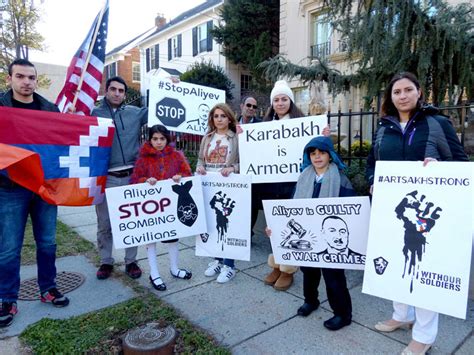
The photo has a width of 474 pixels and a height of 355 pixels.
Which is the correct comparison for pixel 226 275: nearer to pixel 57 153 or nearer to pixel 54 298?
pixel 54 298

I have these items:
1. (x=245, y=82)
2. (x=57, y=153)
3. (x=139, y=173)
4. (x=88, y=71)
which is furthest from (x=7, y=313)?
(x=245, y=82)

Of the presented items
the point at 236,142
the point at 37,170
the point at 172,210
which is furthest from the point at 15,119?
the point at 236,142

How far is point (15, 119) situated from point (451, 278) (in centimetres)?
346

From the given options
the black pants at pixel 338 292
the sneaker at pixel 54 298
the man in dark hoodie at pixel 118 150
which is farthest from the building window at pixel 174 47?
the black pants at pixel 338 292

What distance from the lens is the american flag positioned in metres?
3.76

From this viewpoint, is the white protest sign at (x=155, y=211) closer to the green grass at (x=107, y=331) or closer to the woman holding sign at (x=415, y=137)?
the green grass at (x=107, y=331)

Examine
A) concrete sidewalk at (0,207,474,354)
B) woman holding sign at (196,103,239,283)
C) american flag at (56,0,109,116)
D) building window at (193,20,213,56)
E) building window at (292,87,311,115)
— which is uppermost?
building window at (193,20,213,56)

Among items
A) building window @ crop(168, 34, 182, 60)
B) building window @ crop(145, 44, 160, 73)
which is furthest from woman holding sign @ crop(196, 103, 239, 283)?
building window @ crop(145, 44, 160, 73)

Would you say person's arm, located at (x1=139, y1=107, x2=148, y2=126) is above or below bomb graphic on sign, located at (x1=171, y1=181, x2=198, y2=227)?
above

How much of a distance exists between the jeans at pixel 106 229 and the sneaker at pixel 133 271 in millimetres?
45

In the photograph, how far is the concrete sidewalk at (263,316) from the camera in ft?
8.55

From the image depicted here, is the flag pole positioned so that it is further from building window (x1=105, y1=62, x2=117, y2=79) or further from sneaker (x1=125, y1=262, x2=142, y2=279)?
building window (x1=105, y1=62, x2=117, y2=79)

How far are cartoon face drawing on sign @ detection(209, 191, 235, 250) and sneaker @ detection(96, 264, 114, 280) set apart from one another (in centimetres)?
132

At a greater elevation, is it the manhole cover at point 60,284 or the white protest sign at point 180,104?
the white protest sign at point 180,104
